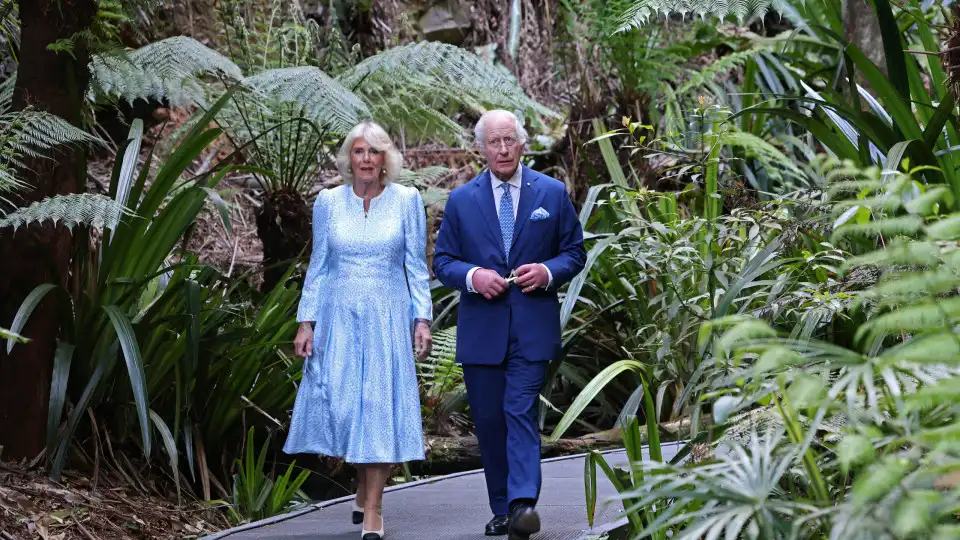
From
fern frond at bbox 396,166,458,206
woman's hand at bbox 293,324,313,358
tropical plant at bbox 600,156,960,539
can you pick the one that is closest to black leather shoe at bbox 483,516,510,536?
woman's hand at bbox 293,324,313,358

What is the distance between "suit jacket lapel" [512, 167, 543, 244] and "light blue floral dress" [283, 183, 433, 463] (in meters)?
0.47

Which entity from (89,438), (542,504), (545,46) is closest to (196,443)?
(89,438)

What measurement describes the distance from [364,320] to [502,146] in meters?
0.94

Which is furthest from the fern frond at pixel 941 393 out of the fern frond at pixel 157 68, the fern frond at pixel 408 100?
the fern frond at pixel 408 100

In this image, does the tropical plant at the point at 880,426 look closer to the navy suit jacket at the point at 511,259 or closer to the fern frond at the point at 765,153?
the navy suit jacket at the point at 511,259

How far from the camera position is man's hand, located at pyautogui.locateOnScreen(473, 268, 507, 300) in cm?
481

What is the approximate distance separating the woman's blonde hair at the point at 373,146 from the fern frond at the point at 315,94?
1.17 m

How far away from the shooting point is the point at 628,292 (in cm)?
739

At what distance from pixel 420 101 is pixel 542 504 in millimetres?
3983

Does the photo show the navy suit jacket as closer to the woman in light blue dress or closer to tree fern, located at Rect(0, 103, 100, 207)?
the woman in light blue dress

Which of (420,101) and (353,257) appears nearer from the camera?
(353,257)

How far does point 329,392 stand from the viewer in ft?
16.8

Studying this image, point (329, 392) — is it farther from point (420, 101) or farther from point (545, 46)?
point (545, 46)

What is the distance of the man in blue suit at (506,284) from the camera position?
4809 mm
